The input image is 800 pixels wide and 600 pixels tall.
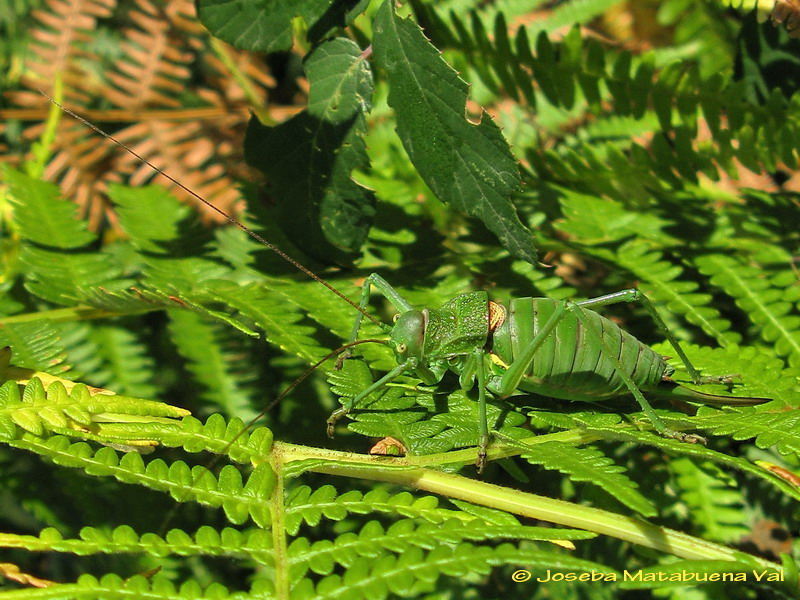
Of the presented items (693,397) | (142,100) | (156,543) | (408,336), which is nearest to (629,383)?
(693,397)

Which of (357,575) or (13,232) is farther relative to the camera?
(13,232)

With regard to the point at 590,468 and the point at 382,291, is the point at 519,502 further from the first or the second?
the point at 382,291

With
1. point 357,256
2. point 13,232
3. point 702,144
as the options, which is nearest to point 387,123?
point 357,256

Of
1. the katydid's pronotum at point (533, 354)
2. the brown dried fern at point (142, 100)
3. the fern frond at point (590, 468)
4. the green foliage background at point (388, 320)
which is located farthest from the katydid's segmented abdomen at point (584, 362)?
the brown dried fern at point (142, 100)

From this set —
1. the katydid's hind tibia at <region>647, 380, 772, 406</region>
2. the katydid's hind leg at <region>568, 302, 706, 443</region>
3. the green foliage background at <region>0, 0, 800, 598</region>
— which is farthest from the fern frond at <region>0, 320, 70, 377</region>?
the katydid's hind tibia at <region>647, 380, 772, 406</region>

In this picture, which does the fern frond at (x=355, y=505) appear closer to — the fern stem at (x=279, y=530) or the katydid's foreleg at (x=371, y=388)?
the fern stem at (x=279, y=530)

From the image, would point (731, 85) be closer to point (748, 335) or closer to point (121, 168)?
point (748, 335)
